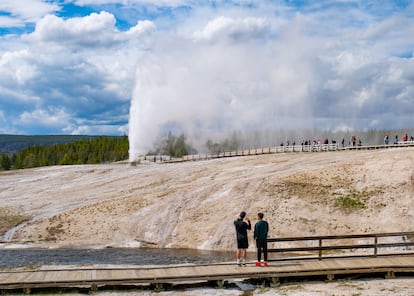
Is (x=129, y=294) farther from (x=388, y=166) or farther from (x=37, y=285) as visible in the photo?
(x=388, y=166)

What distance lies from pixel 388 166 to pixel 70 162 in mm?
123159

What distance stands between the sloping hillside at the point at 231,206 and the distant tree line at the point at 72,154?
107370 mm

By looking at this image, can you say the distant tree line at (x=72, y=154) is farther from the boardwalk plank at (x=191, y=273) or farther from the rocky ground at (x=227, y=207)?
the boardwalk plank at (x=191, y=273)

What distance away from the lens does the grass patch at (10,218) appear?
4275 centimetres

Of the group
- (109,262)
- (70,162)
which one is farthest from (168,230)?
(70,162)

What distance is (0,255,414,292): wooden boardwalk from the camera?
2106 centimetres

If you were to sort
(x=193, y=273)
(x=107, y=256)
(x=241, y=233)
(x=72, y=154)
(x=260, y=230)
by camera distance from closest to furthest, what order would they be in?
(x=193, y=273) < (x=241, y=233) < (x=260, y=230) < (x=107, y=256) < (x=72, y=154)

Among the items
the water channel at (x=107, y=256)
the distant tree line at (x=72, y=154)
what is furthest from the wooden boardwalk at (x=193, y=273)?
the distant tree line at (x=72, y=154)

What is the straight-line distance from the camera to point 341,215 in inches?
1523

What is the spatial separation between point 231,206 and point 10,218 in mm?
19380

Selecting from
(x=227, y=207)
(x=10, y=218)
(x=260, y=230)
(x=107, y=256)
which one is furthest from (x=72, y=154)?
(x=260, y=230)

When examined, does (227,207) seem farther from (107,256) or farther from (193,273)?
(193,273)

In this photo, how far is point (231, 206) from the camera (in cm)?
4131

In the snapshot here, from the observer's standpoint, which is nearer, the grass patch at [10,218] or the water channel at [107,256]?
the water channel at [107,256]
